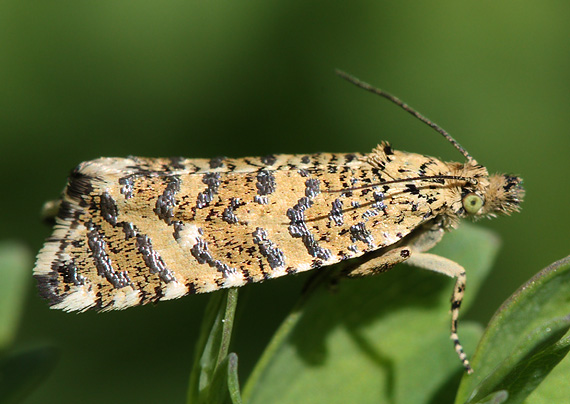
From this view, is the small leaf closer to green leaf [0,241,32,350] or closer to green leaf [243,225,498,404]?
green leaf [243,225,498,404]

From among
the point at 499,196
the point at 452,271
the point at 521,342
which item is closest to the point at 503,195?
the point at 499,196

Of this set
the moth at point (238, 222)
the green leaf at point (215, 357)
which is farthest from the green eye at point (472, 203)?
the green leaf at point (215, 357)

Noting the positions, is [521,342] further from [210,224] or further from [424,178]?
[210,224]

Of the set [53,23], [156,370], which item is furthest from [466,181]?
[53,23]

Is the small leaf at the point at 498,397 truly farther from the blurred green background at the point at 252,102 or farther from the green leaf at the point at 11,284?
the blurred green background at the point at 252,102

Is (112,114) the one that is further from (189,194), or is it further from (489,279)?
(489,279)

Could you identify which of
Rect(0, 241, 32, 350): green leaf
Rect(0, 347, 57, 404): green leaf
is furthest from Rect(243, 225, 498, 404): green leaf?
Rect(0, 241, 32, 350): green leaf
